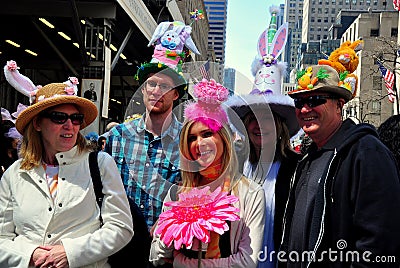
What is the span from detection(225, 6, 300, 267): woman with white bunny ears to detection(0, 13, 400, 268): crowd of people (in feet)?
0.05

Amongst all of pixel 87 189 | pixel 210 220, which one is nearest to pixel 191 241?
pixel 210 220

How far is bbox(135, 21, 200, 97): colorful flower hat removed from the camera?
3.89 metres

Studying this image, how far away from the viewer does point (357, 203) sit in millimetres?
2711

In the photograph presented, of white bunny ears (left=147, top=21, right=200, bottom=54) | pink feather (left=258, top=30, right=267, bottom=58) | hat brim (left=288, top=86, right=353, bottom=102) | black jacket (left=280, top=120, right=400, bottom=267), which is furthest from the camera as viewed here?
pink feather (left=258, top=30, right=267, bottom=58)

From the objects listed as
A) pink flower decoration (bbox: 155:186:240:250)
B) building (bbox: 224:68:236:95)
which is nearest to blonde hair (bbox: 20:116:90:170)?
pink flower decoration (bbox: 155:186:240:250)

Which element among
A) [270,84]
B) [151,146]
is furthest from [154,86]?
[270,84]

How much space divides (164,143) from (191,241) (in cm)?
120

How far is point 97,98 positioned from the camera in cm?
1173

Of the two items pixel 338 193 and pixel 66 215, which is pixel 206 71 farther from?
pixel 66 215

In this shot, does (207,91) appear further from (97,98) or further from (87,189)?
(97,98)

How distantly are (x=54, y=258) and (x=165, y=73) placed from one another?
1.69 meters

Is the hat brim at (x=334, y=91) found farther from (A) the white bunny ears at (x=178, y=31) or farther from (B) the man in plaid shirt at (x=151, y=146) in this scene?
(A) the white bunny ears at (x=178, y=31)

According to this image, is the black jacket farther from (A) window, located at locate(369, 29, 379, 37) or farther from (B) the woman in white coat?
(A) window, located at locate(369, 29, 379, 37)

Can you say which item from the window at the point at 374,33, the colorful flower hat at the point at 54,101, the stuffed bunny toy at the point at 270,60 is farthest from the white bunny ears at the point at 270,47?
the window at the point at 374,33
